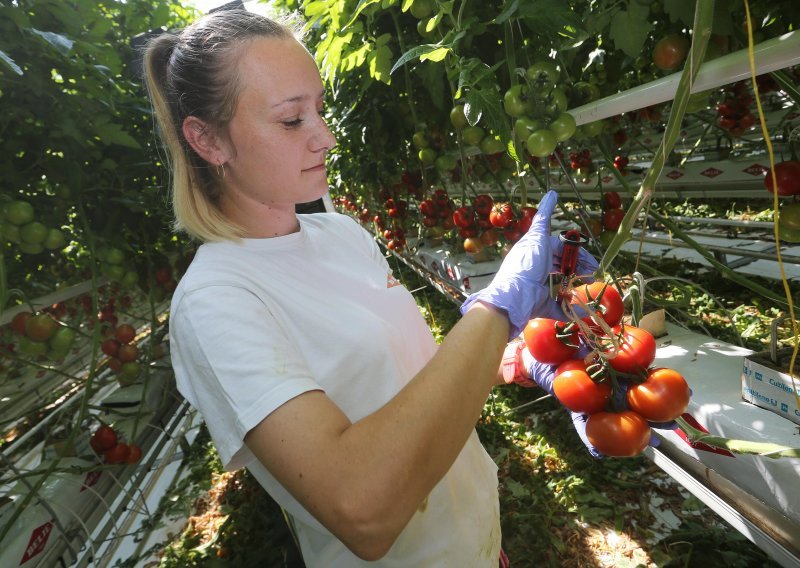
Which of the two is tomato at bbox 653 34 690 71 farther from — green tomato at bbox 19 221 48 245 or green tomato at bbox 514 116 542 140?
green tomato at bbox 19 221 48 245

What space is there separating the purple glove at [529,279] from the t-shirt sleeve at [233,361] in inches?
17.6

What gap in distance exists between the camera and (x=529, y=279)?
1.09 m

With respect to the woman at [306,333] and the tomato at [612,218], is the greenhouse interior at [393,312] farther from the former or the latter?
the tomato at [612,218]

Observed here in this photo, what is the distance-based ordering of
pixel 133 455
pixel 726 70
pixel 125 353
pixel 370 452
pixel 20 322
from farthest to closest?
pixel 125 353
pixel 133 455
pixel 20 322
pixel 726 70
pixel 370 452

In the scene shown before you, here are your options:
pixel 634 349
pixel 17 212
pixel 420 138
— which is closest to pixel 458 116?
pixel 420 138

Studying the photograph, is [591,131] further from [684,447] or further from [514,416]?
[514,416]

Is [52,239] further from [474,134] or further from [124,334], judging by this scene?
[474,134]

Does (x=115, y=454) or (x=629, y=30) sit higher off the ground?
(x=629, y=30)

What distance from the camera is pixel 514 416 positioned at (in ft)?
9.41

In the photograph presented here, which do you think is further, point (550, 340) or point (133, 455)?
point (133, 455)

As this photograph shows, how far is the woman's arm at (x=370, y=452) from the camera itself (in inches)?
24.9

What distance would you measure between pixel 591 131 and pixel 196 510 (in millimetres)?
3253

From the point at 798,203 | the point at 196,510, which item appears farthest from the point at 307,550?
the point at 196,510

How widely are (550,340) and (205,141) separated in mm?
923
